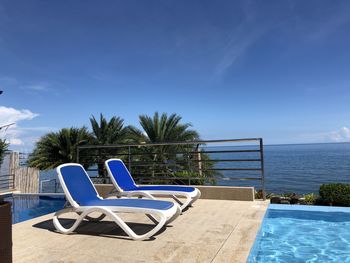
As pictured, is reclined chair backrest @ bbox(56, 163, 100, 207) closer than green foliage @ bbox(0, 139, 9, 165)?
Yes

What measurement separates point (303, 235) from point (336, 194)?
7.65 feet

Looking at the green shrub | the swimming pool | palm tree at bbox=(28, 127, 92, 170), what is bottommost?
the swimming pool

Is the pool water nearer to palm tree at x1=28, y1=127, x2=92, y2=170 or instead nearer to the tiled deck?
palm tree at x1=28, y1=127, x2=92, y2=170

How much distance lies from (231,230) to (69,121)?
10264 mm

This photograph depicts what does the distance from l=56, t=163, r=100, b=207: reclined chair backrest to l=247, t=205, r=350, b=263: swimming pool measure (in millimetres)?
2762

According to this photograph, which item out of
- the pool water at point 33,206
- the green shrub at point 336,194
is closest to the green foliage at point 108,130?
the pool water at point 33,206

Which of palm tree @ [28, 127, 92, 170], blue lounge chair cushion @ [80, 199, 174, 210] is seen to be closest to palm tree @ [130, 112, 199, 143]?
palm tree @ [28, 127, 92, 170]

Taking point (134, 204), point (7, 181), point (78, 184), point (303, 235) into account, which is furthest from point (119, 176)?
point (7, 181)

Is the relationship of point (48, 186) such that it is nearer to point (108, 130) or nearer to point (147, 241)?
point (108, 130)

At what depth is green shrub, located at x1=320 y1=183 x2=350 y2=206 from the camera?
700 cm

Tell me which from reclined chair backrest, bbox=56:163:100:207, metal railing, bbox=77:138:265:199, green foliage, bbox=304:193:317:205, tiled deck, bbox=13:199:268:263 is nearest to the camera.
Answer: tiled deck, bbox=13:199:268:263

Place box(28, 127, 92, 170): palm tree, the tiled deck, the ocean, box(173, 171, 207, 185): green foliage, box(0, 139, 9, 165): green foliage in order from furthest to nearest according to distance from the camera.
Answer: the ocean, box(0, 139, 9, 165): green foliage, box(28, 127, 92, 170): palm tree, box(173, 171, 207, 185): green foliage, the tiled deck

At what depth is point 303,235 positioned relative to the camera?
5.34m

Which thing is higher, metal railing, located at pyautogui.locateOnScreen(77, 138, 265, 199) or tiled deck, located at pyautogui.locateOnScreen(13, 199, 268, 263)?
metal railing, located at pyautogui.locateOnScreen(77, 138, 265, 199)
